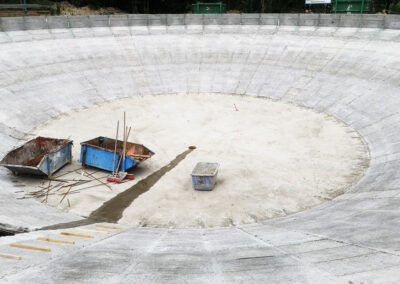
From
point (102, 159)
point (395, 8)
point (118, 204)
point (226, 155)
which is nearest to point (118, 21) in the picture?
point (102, 159)

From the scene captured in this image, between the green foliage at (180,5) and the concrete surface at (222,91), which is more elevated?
the green foliage at (180,5)

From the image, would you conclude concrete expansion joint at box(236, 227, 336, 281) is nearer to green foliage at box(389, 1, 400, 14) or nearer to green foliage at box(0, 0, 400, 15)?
green foliage at box(389, 1, 400, 14)

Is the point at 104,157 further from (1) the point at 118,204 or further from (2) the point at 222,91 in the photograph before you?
(2) the point at 222,91

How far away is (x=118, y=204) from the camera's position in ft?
49.2

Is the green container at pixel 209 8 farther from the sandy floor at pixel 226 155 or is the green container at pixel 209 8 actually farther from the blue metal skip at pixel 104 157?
the blue metal skip at pixel 104 157

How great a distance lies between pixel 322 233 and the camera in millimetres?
10570

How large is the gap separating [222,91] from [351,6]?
15.2 meters

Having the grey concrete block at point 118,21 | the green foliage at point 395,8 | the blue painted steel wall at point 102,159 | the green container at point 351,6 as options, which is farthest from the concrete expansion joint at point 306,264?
the green foliage at point 395,8

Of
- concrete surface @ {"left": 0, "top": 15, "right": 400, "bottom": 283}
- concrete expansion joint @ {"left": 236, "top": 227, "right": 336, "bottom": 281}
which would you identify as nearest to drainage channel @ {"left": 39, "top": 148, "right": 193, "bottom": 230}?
concrete surface @ {"left": 0, "top": 15, "right": 400, "bottom": 283}

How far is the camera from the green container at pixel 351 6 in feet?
110

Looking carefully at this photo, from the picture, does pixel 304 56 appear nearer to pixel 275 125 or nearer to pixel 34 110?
pixel 275 125

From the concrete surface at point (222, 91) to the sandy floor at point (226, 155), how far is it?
3.06 ft

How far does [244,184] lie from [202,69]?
1647 centimetres

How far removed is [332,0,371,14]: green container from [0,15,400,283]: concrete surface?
388cm
